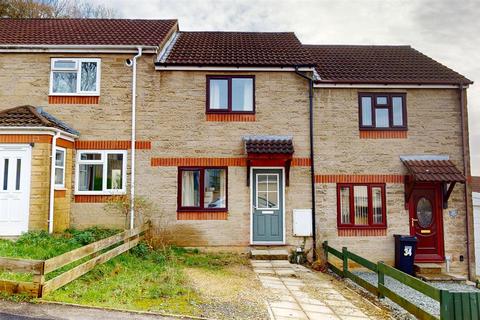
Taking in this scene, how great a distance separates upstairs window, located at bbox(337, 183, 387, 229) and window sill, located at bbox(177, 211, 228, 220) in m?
4.11

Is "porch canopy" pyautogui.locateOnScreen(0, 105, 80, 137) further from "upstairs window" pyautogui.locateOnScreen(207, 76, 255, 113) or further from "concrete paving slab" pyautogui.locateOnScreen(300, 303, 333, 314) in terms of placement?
"concrete paving slab" pyautogui.locateOnScreen(300, 303, 333, 314)

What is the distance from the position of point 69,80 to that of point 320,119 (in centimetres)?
910

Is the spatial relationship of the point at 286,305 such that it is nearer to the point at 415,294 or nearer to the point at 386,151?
the point at 415,294

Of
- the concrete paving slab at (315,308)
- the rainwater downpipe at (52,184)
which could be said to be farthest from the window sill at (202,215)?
the concrete paving slab at (315,308)

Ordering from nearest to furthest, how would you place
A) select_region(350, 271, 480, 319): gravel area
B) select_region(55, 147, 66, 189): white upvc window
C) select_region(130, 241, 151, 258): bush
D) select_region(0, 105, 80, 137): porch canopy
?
select_region(350, 271, 480, 319): gravel area < select_region(130, 241, 151, 258): bush < select_region(0, 105, 80, 137): porch canopy < select_region(55, 147, 66, 189): white upvc window

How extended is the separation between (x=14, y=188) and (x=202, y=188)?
575 centimetres

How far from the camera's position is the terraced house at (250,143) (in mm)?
12602

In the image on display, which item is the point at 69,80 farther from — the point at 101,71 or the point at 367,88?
the point at 367,88

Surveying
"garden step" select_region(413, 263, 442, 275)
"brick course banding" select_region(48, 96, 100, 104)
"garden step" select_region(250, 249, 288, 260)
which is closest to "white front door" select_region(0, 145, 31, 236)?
"brick course banding" select_region(48, 96, 100, 104)

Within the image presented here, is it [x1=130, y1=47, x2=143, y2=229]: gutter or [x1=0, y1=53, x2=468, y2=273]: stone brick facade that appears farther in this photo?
[x1=0, y1=53, x2=468, y2=273]: stone brick facade

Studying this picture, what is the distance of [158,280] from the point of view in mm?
8344

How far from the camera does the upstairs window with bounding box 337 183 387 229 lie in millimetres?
13000

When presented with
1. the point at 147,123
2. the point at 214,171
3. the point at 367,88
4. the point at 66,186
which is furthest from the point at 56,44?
the point at 367,88

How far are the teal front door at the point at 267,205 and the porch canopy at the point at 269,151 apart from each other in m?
0.30
